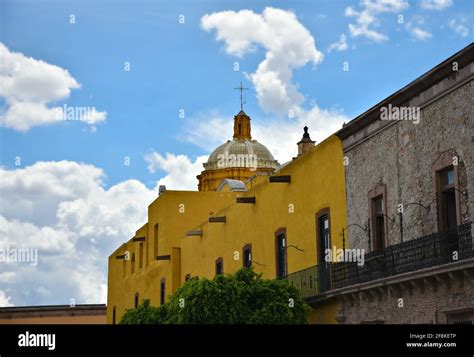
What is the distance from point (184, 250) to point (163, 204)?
107 inches

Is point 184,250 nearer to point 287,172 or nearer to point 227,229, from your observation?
point 227,229

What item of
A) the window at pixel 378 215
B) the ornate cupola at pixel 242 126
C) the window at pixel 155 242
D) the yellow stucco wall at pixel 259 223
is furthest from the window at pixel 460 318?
the ornate cupola at pixel 242 126

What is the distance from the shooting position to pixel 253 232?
83.4 ft

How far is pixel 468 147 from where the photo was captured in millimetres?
15117

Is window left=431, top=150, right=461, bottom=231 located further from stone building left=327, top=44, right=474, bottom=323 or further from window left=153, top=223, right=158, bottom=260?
window left=153, top=223, right=158, bottom=260

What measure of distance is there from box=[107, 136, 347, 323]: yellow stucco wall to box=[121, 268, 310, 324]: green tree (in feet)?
2.92

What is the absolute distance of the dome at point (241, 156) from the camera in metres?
56.8

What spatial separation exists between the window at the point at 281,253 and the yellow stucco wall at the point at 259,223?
200mm

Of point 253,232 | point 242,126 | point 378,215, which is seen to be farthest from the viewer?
point 242,126

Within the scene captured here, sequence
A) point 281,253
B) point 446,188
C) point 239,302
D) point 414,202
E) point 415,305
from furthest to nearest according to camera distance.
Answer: point 281,253, point 239,302, point 414,202, point 446,188, point 415,305

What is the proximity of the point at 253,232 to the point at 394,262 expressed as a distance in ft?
30.2

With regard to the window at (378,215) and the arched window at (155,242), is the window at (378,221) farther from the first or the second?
the arched window at (155,242)

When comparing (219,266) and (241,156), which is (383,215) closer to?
(219,266)

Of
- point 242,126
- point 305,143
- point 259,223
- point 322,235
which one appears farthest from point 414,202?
point 242,126
